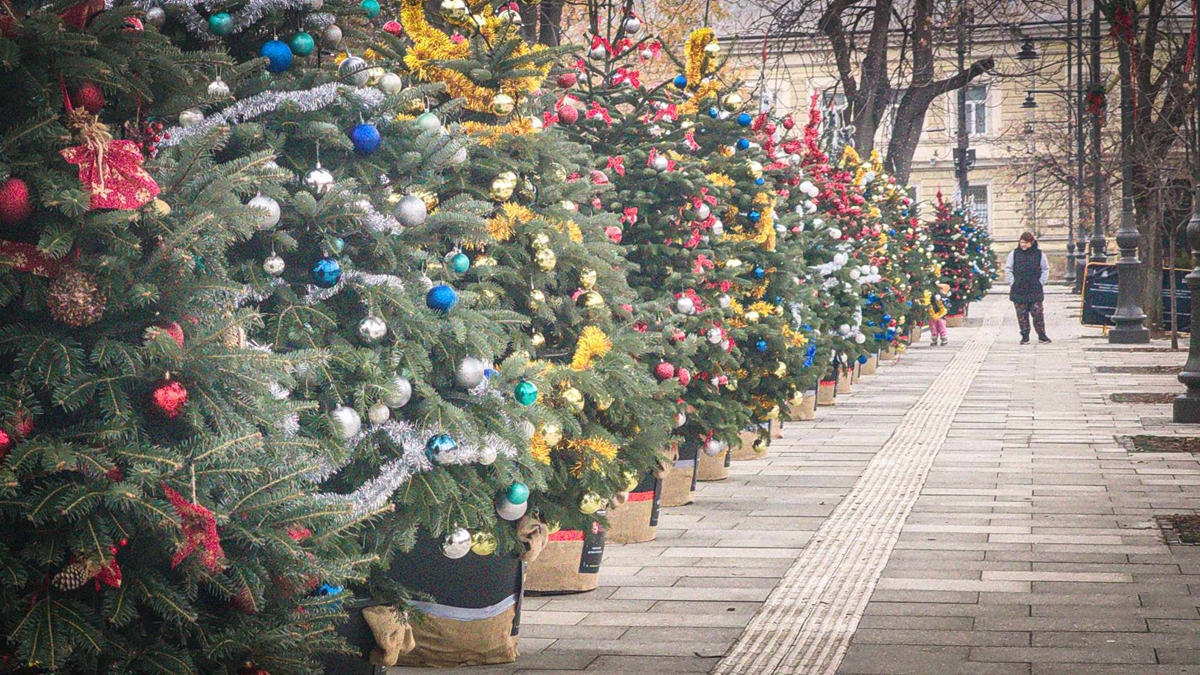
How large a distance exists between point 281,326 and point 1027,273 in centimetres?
2159

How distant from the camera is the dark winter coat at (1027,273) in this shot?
2447cm

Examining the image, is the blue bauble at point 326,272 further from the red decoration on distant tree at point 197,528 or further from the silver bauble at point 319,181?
the red decoration on distant tree at point 197,528

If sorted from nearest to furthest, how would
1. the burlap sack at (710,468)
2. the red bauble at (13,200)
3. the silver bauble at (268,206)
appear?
1. the red bauble at (13,200)
2. the silver bauble at (268,206)
3. the burlap sack at (710,468)

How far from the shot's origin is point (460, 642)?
18.4 feet

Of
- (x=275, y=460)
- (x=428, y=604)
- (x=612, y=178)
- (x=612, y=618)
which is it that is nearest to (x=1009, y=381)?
(x=612, y=178)

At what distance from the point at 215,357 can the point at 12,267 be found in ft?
1.63

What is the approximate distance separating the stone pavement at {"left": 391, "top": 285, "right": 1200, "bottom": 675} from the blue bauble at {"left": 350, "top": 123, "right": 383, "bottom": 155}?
2037 mm

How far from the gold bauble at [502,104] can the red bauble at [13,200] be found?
261cm

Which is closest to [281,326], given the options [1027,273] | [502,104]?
[502,104]

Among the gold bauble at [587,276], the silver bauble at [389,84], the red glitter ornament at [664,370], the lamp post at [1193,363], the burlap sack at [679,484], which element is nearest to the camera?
the silver bauble at [389,84]

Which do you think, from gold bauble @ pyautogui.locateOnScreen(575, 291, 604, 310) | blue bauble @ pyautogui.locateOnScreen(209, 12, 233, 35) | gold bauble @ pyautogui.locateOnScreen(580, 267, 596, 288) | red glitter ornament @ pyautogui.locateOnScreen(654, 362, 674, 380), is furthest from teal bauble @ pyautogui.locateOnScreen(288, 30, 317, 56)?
red glitter ornament @ pyautogui.locateOnScreen(654, 362, 674, 380)

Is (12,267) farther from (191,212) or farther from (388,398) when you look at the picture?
(388,398)

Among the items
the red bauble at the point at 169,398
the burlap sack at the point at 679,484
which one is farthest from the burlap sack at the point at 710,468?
the red bauble at the point at 169,398

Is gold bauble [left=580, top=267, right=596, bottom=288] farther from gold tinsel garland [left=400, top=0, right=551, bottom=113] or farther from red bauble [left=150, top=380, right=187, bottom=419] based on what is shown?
red bauble [left=150, top=380, right=187, bottom=419]
